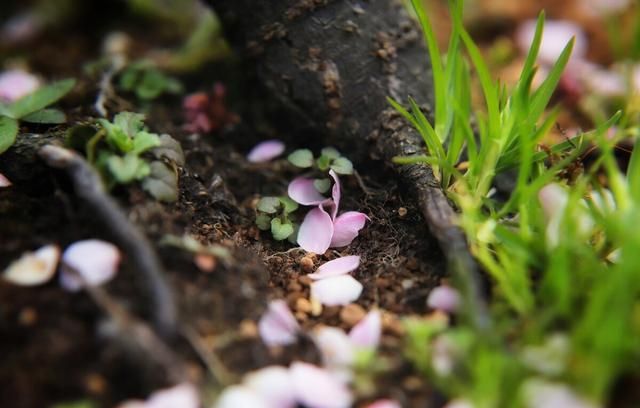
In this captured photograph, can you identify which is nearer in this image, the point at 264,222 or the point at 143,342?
the point at 143,342

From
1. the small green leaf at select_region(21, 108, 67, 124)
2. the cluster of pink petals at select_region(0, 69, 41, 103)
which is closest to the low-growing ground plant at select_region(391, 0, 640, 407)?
the small green leaf at select_region(21, 108, 67, 124)

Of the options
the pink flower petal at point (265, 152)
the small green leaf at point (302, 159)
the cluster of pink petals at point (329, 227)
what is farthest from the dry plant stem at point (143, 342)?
the pink flower petal at point (265, 152)

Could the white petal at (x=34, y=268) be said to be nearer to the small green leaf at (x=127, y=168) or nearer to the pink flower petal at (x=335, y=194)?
the small green leaf at (x=127, y=168)

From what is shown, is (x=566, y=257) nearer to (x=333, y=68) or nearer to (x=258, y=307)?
(x=258, y=307)

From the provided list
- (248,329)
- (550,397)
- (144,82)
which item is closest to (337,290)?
(248,329)

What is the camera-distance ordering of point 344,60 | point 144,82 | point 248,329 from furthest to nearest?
point 144,82, point 344,60, point 248,329

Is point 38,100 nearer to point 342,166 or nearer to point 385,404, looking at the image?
point 342,166
